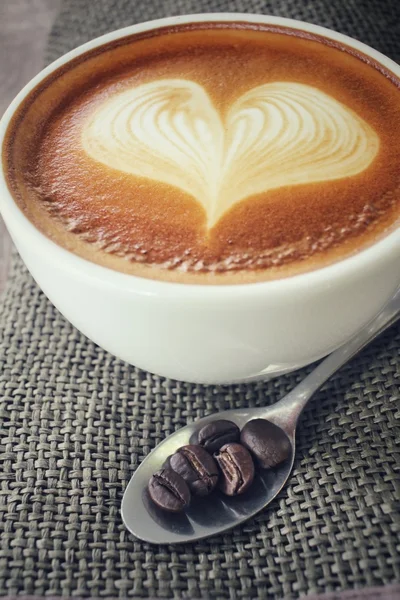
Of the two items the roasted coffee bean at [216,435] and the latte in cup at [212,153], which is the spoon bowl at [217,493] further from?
the latte in cup at [212,153]

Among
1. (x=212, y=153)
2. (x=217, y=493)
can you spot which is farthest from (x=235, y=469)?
(x=212, y=153)

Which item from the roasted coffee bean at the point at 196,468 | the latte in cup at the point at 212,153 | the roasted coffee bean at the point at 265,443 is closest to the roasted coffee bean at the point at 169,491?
the roasted coffee bean at the point at 196,468

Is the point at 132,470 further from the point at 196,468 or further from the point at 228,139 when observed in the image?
the point at 228,139

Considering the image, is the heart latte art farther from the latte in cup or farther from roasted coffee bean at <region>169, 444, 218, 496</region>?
roasted coffee bean at <region>169, 444, 218, 496</region>

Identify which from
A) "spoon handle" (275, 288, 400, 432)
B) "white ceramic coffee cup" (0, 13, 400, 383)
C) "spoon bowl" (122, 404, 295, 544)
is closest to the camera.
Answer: "white ceramic coffee cup" (0, 13, 400, 383)

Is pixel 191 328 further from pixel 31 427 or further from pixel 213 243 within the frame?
pixel 31 427

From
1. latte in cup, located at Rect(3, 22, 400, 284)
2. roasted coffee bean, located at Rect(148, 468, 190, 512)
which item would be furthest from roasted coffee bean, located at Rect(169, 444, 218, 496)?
latte in cup, located at Rect(3, 22, 400, 284)
